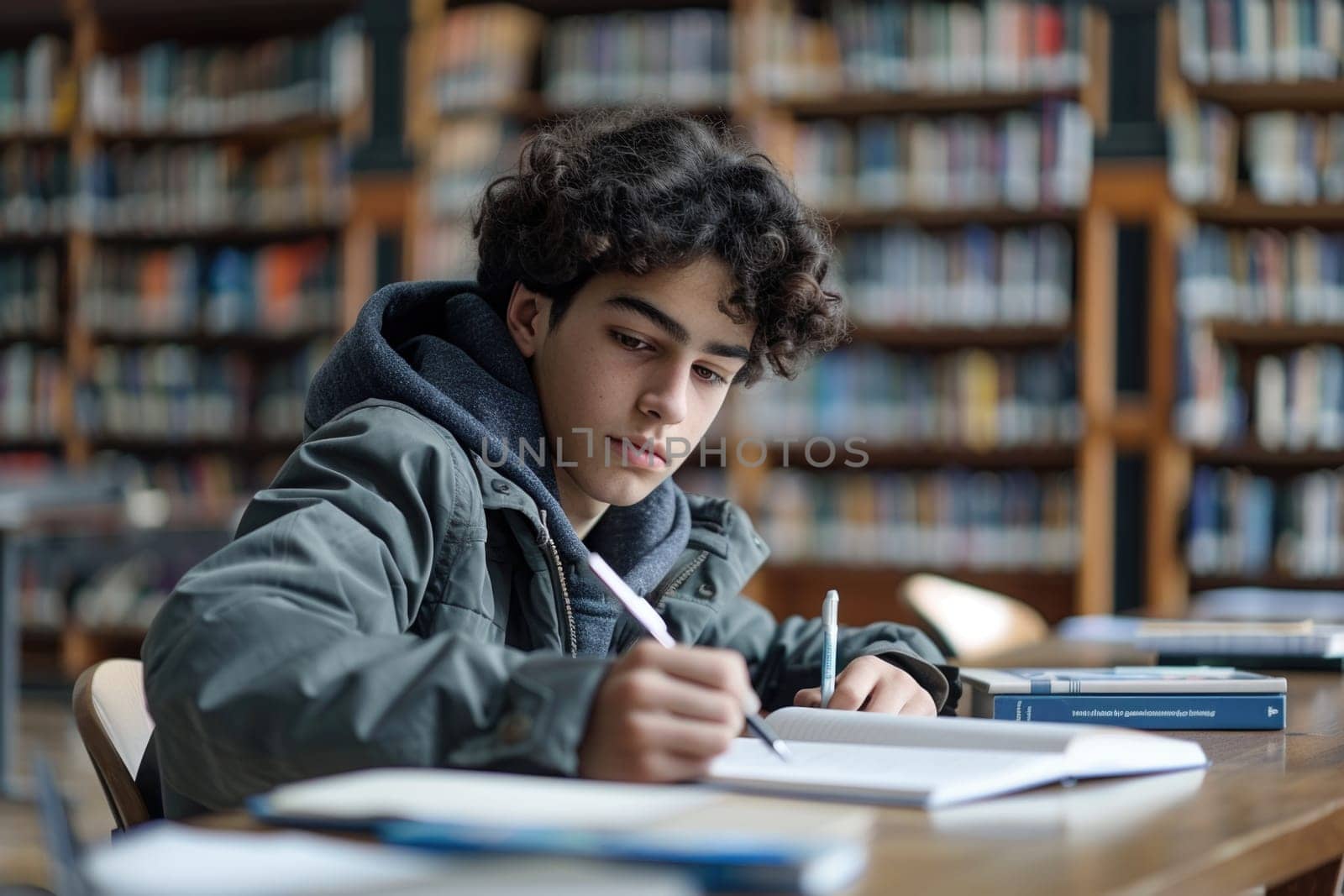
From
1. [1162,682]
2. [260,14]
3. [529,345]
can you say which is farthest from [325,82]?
[1162,682]

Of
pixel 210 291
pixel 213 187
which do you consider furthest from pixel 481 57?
pixel 210 291

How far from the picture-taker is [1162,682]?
117 centimetres

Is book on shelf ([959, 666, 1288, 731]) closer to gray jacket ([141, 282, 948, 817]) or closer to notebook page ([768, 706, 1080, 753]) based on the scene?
gray jacket ([141, 282, 948, 817])

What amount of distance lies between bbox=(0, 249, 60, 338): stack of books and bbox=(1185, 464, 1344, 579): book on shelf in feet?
12.8

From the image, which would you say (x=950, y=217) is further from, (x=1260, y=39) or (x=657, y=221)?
(x=657, y=221)

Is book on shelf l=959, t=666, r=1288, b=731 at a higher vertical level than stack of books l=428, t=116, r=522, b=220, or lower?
lower

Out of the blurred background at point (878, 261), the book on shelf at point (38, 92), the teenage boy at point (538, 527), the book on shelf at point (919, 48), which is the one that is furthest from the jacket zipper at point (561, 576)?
the book on shelf at point (38, 92)

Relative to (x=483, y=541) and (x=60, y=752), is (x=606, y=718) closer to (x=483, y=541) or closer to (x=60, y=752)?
(x=483, y=541)

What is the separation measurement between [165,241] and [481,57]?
4.76 ft

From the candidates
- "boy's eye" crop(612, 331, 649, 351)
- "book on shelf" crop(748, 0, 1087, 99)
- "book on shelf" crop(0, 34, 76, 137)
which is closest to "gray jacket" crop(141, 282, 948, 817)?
"boy's eye" crop(612, 331, 649, 351)

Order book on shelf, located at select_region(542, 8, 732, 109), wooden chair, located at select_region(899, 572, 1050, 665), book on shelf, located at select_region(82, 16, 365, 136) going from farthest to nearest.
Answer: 1. book on shelf, located at select_region(82, 16, 365, 136)
2. book on shelf, located at select_region(542, 8, 732, 109)
3. wooden chair, located at select_region(899, 572, 1050, 665)

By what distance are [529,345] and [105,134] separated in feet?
14.5

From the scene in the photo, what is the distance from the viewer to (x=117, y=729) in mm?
1107

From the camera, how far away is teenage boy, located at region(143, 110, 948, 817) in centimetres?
75
